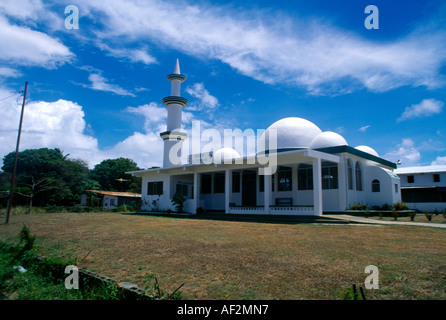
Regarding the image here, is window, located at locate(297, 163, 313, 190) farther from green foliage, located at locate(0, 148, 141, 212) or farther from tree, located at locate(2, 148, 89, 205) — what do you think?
tree, located at locate(2, 148, 89, 205)

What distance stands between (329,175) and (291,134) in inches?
153

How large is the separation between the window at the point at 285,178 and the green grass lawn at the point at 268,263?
10.7m

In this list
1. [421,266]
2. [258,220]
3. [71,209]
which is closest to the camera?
[421,266]

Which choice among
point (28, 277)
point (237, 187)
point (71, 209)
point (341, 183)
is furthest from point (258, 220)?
point (71, 209)

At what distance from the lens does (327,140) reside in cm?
1805

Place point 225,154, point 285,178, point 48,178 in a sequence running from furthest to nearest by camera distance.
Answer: point 48,178 → point 225,154 → point 285,178

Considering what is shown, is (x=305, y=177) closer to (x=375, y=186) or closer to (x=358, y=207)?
(x=358, y=207)

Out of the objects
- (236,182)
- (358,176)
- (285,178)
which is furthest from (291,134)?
(236,182)

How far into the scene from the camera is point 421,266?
4.75 metres

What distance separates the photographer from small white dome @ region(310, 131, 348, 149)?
58.6 feet

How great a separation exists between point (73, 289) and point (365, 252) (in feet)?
18.0

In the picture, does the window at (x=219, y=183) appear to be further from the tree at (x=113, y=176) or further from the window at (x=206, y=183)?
the tree at (x=113, y=176)

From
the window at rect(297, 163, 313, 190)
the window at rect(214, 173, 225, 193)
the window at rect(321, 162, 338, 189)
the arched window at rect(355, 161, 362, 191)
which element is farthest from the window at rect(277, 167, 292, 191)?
the window at rect(214, 173, 225, 193)
